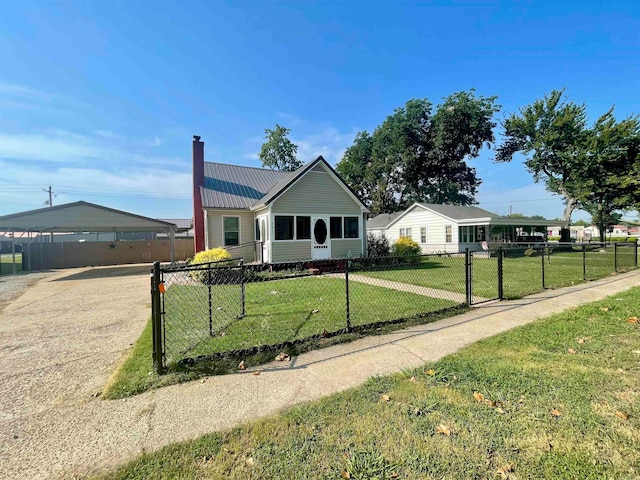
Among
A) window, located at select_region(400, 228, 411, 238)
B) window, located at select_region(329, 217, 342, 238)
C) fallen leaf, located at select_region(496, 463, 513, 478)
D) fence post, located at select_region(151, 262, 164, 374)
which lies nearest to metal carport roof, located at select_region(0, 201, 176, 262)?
window, located at select_region(329, 217, 342, 238)

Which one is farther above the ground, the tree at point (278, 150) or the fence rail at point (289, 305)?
the tree at point (278, 150)

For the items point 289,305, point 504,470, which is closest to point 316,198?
point 289,305

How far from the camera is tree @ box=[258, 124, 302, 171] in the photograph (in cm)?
3400

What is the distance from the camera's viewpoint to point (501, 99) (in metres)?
34.5

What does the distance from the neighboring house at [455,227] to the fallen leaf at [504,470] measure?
2191cm

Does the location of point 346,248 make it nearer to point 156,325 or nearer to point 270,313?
point 270,313

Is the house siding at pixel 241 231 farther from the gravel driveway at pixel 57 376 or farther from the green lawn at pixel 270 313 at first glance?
the gravel driveway at pixel 57 376

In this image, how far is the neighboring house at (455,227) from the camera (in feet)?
73.8

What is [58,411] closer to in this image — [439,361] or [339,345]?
[339,345]

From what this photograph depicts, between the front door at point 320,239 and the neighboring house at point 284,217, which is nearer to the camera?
the neighboring house at point 284,217

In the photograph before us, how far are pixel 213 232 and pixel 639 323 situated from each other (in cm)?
1454

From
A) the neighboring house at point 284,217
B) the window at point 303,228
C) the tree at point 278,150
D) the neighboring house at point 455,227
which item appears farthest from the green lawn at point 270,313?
the tree at point 278,150

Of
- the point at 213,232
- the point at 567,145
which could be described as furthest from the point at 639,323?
the point at 567,145

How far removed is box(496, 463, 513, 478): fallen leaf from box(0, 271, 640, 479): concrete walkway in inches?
58.4
